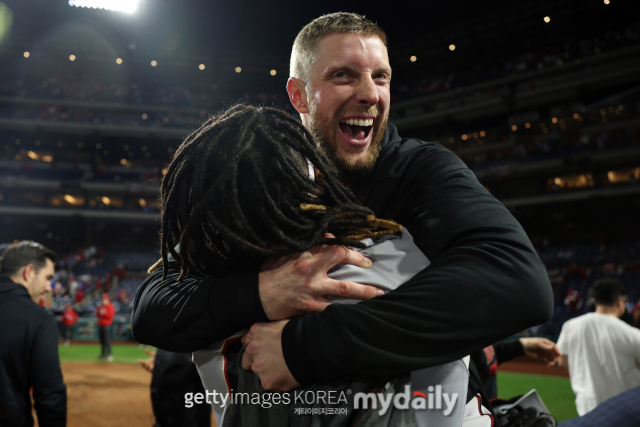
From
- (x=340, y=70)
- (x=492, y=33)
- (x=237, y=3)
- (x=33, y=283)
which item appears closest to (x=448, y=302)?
(x=340, y=70)

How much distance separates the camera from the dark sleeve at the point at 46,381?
8.74ft

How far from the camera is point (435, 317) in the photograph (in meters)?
0.93

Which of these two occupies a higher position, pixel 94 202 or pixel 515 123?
pixel 515 123

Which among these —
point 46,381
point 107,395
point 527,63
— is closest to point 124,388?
point 107,395

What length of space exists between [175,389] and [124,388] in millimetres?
6756

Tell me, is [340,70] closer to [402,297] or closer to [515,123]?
[402,297]

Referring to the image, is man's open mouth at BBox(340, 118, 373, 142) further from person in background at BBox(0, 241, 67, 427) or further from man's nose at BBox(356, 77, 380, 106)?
person in background at BBox(0, 241, 67, 427)

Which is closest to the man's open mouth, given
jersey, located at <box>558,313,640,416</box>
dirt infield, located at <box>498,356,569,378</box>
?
jersey, located at <box>558,313,640,416</box>

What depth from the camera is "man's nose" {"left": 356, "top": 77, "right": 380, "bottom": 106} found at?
146 cm

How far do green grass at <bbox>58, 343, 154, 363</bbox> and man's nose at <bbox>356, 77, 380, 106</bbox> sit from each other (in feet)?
41.9

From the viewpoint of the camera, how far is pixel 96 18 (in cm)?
2903

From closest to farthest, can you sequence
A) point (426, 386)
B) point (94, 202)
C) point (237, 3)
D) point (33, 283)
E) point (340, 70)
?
point (426, 386) < point (340, 70) < point (33, 283) < point (237, 3) < point (94, 202)

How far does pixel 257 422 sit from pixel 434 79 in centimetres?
3343

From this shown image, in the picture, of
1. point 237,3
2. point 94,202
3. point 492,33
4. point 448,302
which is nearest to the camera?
point 448,302
